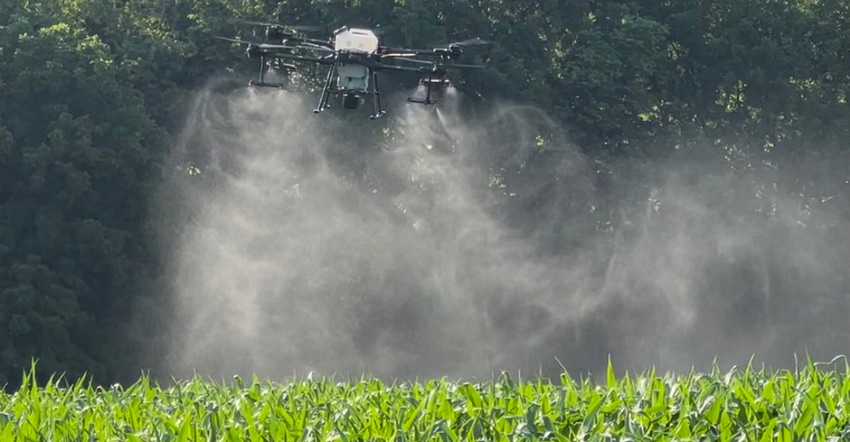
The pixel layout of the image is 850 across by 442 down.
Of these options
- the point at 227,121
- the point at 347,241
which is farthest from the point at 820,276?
the point at 227,121

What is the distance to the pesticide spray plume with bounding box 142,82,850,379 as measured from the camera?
30578mm

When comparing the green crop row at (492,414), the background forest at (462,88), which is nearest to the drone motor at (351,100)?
the background forest at (462,88)

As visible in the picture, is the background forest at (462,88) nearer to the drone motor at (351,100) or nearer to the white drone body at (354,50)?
the drone motor at (351,100)

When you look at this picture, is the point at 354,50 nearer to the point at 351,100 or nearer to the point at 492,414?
the point at 351,100

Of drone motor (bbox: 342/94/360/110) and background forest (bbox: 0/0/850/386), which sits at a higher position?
background forest (bbox: 0/0/850/386)

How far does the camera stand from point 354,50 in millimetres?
17000

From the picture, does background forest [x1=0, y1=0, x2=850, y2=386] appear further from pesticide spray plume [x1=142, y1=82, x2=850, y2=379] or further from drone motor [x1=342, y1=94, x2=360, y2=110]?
drone motor [x1=342, y1=94, x2=360, y2=110]

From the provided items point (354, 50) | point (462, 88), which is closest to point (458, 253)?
point (462, 88)

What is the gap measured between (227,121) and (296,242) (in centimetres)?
258

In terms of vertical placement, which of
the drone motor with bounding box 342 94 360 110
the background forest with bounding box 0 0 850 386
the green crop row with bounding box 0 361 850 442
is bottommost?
the green crop row with bounding box 0 361 850 442

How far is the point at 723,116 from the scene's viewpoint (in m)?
32.8

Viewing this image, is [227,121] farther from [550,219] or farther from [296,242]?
[550,219]

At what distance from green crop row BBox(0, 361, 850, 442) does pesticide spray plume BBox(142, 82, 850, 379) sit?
22754 mm

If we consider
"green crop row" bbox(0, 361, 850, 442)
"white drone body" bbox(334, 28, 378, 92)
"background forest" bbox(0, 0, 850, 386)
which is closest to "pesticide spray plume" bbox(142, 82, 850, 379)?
"background forest" bbox(0, 0, 850, 386)
